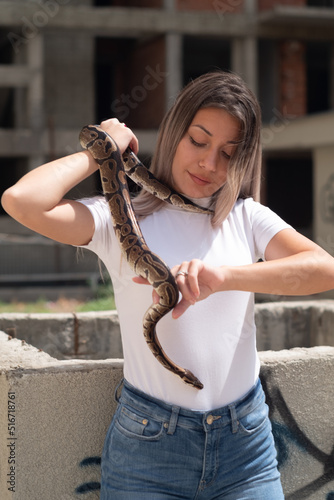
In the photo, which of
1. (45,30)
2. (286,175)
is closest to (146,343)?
(45,30)

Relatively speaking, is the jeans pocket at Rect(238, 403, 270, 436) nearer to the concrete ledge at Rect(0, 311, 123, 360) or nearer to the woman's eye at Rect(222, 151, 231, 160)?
the woman's eye at Rect(222, 151, 231, 160)

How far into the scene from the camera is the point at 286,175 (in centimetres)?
2531

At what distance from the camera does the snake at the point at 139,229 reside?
254cm

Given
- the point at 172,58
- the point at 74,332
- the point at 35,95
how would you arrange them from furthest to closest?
the point at 172,58 → the point at 35,95 → the point at 74,332

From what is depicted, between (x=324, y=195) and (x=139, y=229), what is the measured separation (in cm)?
1457

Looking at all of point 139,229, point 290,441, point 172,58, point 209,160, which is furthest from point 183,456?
point 172,58

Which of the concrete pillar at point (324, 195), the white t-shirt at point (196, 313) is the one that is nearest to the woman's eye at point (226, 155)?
the white t-shirt at point (196, 313)

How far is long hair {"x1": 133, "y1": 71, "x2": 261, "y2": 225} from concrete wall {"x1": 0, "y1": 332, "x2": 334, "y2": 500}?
100cm

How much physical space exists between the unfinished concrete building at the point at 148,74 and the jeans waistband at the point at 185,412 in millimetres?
13322

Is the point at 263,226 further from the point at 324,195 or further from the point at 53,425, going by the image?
the point at 324,195

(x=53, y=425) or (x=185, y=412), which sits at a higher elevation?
(x=185, y=412)

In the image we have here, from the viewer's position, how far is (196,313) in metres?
2.69

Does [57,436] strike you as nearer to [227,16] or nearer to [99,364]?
[99,364]

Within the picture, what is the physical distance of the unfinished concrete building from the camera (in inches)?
745
